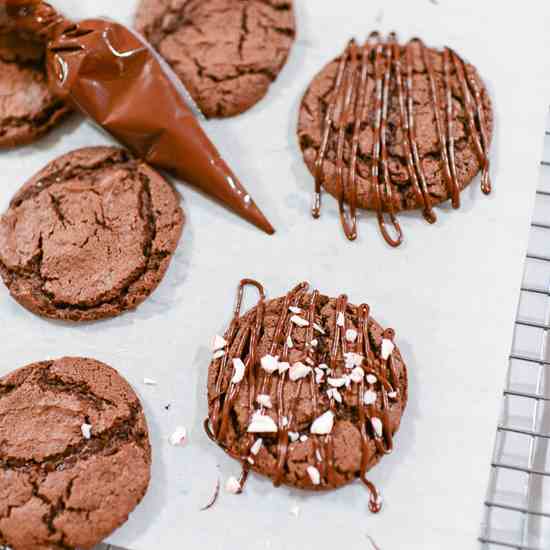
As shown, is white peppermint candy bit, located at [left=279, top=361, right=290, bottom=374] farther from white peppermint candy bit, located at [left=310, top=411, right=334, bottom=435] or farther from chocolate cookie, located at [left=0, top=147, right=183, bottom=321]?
chocolate cookie, located at [left=0, top=147, right=183, bottom=321]

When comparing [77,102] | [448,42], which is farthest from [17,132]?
[448,42]

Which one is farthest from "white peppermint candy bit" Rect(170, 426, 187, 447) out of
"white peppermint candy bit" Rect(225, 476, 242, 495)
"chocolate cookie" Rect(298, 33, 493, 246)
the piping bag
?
"chocolate cookie" Rect(298, 33, 493, 246)

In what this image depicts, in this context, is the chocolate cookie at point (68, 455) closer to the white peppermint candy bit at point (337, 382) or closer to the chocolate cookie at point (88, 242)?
the chocolate cookie at point (88, 242)

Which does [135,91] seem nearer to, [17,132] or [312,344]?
[17,132]

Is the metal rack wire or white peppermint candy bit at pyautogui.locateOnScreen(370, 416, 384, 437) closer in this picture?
white peppermint candy bit at pyautogui.locateOnScreen(370, 416, 384, 437)

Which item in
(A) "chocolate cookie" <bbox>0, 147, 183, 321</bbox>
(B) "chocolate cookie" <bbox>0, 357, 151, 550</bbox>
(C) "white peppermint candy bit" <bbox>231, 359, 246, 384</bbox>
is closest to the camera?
(B) "chocolate cookie" <bbox>0, 357, 151, 550</bbox>

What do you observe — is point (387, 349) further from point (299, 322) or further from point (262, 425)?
point (262, 425)
